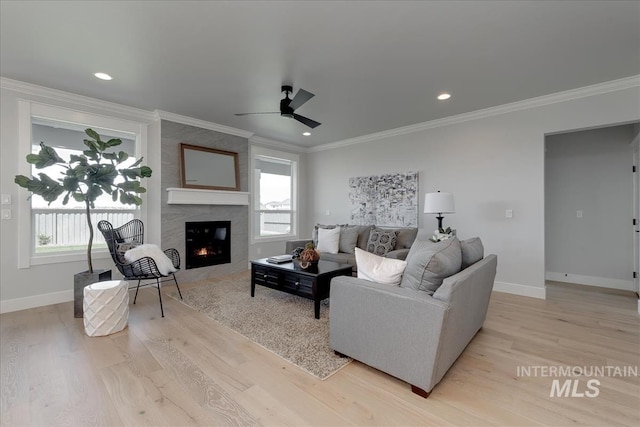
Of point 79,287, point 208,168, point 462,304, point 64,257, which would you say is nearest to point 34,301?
point 64,257

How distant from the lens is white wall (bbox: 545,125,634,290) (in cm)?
412

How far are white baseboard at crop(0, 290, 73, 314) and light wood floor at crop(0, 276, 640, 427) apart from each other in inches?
16.7

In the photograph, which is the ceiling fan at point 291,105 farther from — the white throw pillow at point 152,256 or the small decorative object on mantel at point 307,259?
the white throw pillow at point 152,256

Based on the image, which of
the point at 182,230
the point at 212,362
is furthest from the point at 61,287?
the point at 212,362

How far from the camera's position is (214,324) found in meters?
2.85

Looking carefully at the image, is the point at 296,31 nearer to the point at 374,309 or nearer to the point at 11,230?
the point at 374,309

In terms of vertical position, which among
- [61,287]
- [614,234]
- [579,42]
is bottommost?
[61,287]

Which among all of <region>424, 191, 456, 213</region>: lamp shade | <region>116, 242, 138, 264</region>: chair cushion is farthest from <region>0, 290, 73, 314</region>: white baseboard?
<region>424, 191, 456, 213</region>: lamp shade

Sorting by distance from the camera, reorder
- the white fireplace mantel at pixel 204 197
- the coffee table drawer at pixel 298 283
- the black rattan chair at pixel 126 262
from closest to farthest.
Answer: the coffee table drawer at pixel 298 283 < the black rattan chair at pixel 126 262 < the white fireplace mantel at pixel 204 197

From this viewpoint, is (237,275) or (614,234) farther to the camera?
(237,275)

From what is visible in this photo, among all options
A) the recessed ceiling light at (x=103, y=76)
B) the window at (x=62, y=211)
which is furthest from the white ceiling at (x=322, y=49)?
the window at (x=62, y=211)

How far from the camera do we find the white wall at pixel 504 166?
3488 mm

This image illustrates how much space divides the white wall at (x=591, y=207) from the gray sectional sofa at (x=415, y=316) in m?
3.54

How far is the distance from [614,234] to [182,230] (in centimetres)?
656
